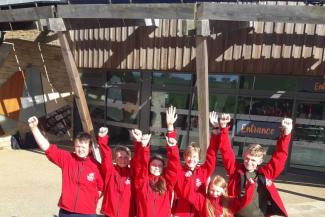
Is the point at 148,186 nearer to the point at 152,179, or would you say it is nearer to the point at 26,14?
the point at 152,179

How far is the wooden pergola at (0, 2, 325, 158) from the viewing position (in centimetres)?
743

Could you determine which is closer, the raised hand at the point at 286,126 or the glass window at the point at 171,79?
the raised hand at the point at 286,126

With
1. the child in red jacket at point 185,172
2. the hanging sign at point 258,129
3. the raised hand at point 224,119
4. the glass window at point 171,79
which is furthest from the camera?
the glass window at point 171,79

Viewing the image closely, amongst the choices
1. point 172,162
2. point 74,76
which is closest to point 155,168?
point 172,162

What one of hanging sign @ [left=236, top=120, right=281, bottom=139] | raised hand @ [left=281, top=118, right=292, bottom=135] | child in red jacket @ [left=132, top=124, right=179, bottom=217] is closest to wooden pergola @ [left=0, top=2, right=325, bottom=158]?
hanging sign @ [left=236, top=120, right=281, bottom=139]

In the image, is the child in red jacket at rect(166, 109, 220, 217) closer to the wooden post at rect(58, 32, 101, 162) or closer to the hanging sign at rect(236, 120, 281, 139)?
the wooden post at rect(58, 32, 101, 162)

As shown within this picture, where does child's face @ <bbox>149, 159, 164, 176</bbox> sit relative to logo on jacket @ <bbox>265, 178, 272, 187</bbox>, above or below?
above

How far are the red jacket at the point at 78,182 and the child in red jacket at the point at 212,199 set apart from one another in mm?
975

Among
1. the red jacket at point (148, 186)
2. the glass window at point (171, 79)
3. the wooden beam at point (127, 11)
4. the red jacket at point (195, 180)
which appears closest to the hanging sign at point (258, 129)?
the glass window at point (171, 79)

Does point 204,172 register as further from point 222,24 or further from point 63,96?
point 63,96

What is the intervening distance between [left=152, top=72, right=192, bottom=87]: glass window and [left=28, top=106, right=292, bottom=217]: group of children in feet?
25.2

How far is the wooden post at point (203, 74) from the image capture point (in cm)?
782

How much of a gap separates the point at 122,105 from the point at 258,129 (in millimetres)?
4514

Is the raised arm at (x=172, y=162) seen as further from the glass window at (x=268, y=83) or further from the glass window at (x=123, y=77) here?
the glass window at (x=123, y=77)
